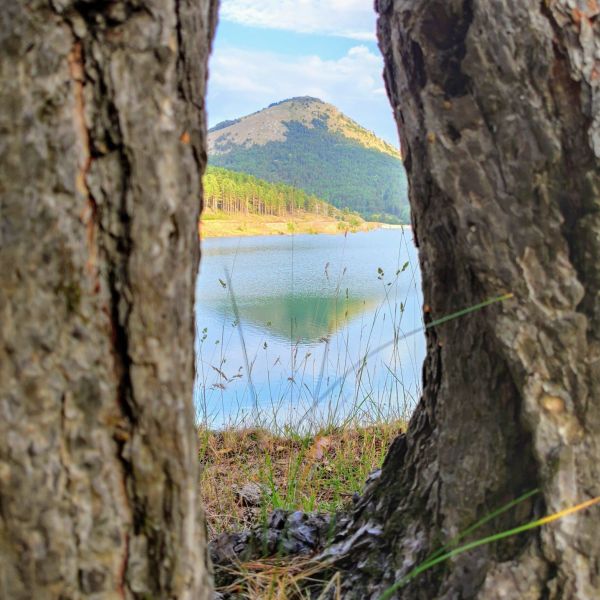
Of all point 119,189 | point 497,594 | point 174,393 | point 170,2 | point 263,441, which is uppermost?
point 170,2

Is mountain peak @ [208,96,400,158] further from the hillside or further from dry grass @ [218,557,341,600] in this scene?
dry grass @ [218,557,341,600]

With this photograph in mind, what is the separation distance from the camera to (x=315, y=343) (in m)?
2.79

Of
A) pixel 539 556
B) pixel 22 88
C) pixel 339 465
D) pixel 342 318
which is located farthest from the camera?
pixel 342 318

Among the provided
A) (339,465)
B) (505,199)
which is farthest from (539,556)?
(339,465)

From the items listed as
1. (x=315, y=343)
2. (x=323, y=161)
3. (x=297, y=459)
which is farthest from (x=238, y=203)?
(x=297, y=459)

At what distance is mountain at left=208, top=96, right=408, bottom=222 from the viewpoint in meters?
5.36

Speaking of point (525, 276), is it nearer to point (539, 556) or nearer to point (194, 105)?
point (539, 556)

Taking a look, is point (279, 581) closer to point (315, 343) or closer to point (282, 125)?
point (315, 343)

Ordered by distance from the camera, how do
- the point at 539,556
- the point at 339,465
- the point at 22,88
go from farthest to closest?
the point at 339,465, the point at 539,556, the point at 22,88

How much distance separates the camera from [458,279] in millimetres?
1035

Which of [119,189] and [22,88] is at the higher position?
[22,88]

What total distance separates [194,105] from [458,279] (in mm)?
528

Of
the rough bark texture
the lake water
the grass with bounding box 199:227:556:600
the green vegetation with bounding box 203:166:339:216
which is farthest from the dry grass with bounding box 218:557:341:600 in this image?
the green vegetation with bounding box 203:166:339:216

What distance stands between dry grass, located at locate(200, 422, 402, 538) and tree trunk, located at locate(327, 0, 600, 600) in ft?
2.18
